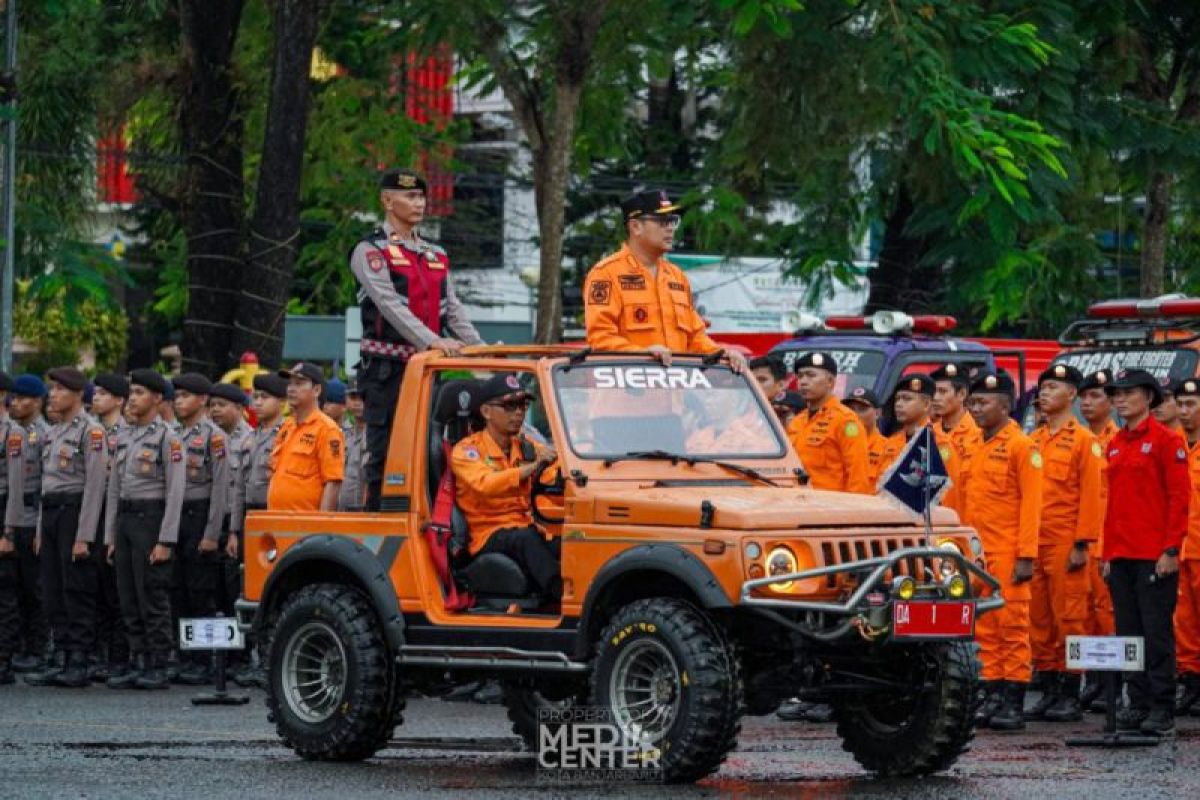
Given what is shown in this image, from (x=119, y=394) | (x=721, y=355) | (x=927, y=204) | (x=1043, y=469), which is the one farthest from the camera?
(x=927, y=204)

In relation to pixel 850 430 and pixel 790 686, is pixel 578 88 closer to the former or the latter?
pixel 850 430

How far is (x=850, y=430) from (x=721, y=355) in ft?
12.2

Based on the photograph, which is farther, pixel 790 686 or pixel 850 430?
pixel 850 430

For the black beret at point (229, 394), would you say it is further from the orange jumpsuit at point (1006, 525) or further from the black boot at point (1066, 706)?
the black boot at point (1066, 706)

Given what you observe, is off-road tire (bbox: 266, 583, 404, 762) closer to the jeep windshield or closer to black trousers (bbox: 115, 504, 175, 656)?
the jeep windshield

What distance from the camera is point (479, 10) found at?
76.4ft

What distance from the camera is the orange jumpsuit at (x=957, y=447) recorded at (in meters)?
15.7

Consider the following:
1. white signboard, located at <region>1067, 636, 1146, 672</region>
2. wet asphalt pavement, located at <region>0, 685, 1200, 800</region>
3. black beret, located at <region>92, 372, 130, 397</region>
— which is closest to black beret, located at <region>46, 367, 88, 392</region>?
black beret, located at <region>92, 372, 130, 397</region>

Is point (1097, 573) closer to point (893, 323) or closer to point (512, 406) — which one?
point (512, 406)

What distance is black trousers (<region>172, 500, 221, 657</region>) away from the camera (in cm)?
1817

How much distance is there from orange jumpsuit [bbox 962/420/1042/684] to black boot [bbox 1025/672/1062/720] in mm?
712

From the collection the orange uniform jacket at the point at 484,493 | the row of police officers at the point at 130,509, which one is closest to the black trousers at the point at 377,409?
the orange uniform jacket at the point at 484,493

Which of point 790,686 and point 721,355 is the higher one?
point 721,355

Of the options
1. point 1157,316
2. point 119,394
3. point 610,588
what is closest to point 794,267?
point 1157,316
